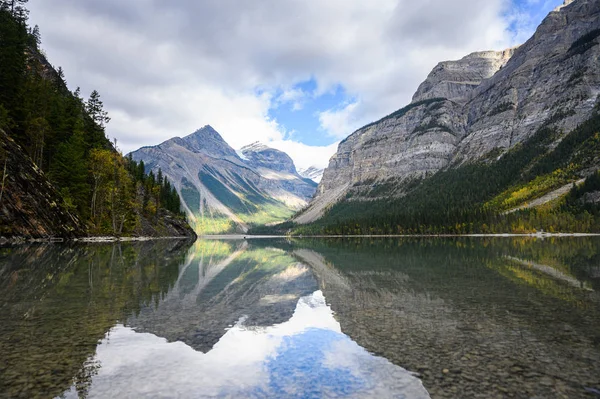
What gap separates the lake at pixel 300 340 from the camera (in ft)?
28.0

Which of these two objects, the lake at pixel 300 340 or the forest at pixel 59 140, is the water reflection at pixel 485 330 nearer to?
the lake at pixel 300 340

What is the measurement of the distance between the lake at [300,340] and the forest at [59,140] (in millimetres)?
50204

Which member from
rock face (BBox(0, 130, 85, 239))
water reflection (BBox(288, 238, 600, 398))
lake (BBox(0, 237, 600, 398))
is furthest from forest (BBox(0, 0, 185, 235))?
water reflection (BBox(288, 238, 600, 398))

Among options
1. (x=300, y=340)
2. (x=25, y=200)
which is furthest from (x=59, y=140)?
(x=300, y=340)

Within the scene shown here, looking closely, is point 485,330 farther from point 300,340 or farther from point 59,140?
point 59,140

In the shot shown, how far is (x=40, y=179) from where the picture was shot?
59.3 m

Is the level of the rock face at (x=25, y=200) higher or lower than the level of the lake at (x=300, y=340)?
higher

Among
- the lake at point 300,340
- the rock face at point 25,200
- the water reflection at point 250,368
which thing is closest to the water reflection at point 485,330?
the lake at point 300,340

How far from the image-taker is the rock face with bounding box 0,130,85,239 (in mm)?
53438

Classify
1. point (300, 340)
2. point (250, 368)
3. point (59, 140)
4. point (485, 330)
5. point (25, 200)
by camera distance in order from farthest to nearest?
1. point (59, 140)
2. point (25, 200)
3. point (485, 330)
4. point (300, 340)
5. point (250, 368)

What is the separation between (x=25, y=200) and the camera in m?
56.0

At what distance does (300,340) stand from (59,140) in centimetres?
8346

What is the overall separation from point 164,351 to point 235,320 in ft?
15.3

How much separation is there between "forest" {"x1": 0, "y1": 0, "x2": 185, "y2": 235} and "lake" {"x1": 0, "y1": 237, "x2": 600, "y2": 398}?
50.2m
